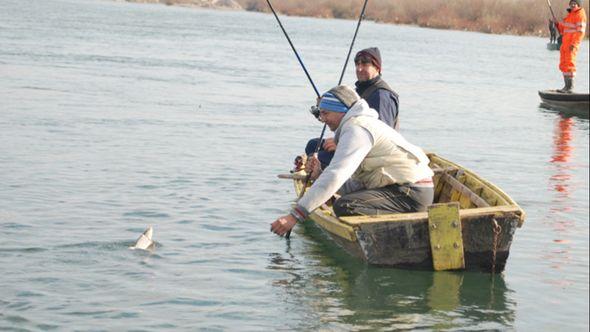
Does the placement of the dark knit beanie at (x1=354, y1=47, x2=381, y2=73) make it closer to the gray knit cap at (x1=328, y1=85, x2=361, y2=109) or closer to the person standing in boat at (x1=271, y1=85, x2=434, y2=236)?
the person standing in boat at (x1=271, y1=85, x2=434, y2=236)

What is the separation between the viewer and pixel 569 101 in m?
20.9

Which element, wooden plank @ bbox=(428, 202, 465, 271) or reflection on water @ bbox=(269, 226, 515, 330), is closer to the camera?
reflection on water @ bbox=(269, 226, 515, 330)

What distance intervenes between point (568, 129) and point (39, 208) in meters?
12.1

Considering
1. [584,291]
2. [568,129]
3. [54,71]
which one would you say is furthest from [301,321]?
[54,71]

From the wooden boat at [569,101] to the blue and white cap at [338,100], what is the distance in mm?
13496

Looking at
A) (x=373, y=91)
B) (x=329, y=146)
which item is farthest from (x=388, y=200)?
(x=373, y=91)

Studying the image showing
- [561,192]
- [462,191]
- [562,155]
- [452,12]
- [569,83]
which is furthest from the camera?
[452,12]

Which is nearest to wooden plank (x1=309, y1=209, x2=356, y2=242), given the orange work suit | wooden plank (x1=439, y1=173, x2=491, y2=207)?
wooden plank (x1=439, y1=173, x2=491, y2=207)

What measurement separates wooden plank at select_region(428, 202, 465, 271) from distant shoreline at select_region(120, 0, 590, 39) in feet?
121

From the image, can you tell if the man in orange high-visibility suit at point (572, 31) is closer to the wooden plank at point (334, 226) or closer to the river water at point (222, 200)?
the river water at point (222, 200)

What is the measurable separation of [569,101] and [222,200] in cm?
1123

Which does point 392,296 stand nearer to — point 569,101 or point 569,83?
point 569,101

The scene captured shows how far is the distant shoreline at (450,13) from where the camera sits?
53.3m

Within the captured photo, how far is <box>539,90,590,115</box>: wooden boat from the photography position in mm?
20453
